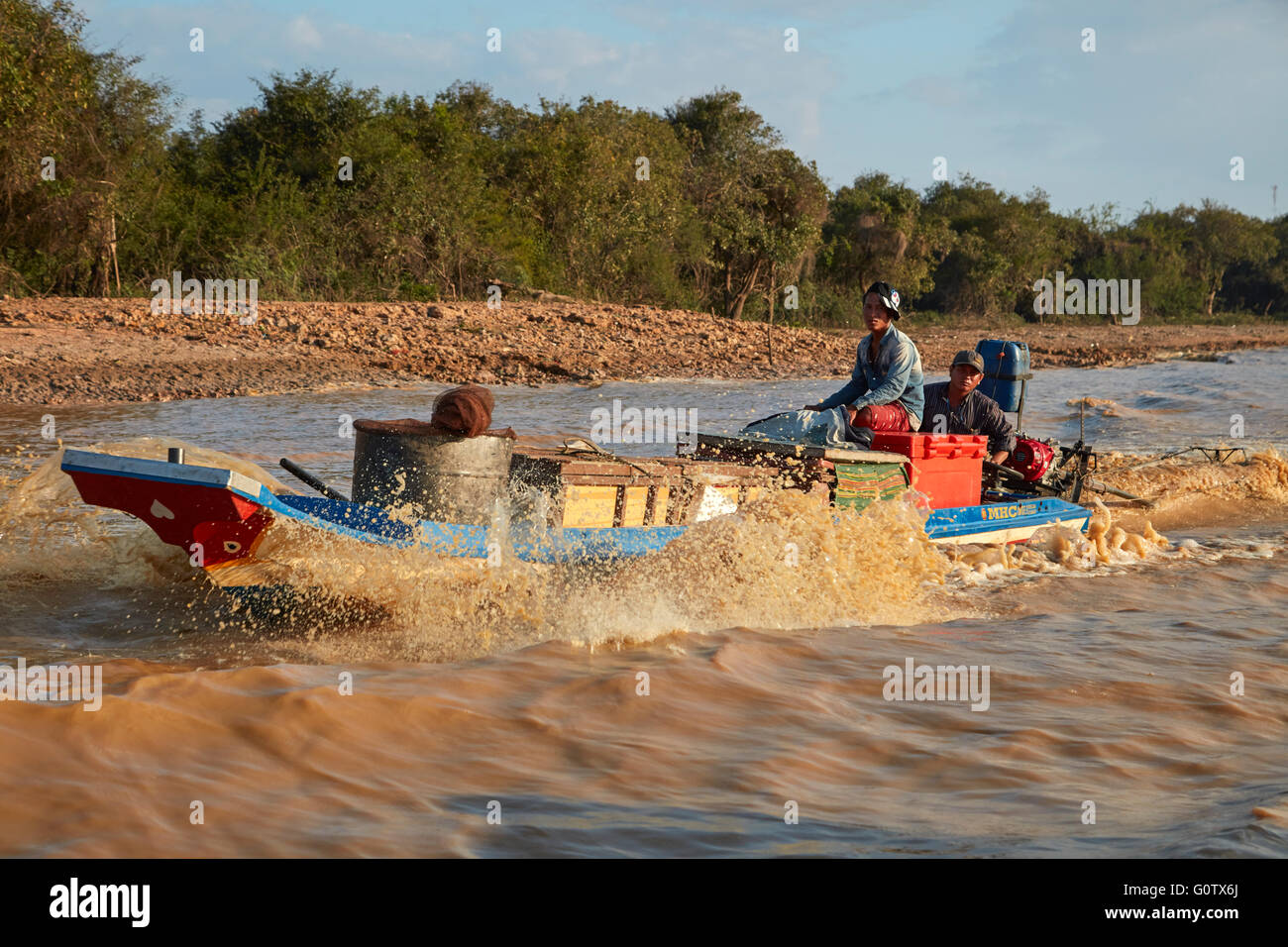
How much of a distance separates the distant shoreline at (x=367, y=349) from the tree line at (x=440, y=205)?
78.3 inches

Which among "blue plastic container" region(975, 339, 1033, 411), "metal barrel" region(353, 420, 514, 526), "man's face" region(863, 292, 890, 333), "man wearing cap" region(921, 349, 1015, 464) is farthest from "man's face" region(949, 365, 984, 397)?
"metal barrel" region(353, 420, 514, 526)

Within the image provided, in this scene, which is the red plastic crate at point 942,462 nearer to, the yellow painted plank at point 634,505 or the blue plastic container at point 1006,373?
the blue plastic container at point 1006,373

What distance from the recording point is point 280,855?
11.0 ft

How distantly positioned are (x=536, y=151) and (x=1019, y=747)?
91.2ft

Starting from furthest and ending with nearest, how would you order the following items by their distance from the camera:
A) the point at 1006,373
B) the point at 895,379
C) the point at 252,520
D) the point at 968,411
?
the point at 1006,373 < the point at 968,411 < the point at 895,379 < the point at 252,520

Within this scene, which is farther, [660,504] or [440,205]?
[440,205]

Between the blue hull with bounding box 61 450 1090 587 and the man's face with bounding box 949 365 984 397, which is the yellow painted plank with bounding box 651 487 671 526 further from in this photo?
the man's face with bounding box 949 365 984 397

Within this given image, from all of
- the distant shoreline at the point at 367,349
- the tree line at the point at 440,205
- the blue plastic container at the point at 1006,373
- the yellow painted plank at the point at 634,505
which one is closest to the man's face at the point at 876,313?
the blue plastic container at the point at 1006,373

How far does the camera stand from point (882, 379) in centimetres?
805

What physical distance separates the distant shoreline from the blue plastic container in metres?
10.9

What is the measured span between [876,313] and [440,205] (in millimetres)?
20170

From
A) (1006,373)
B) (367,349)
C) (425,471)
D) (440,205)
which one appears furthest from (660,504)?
(440,205)

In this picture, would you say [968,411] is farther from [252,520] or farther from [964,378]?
[252,520]

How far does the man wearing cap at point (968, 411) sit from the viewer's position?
28.5 ft
